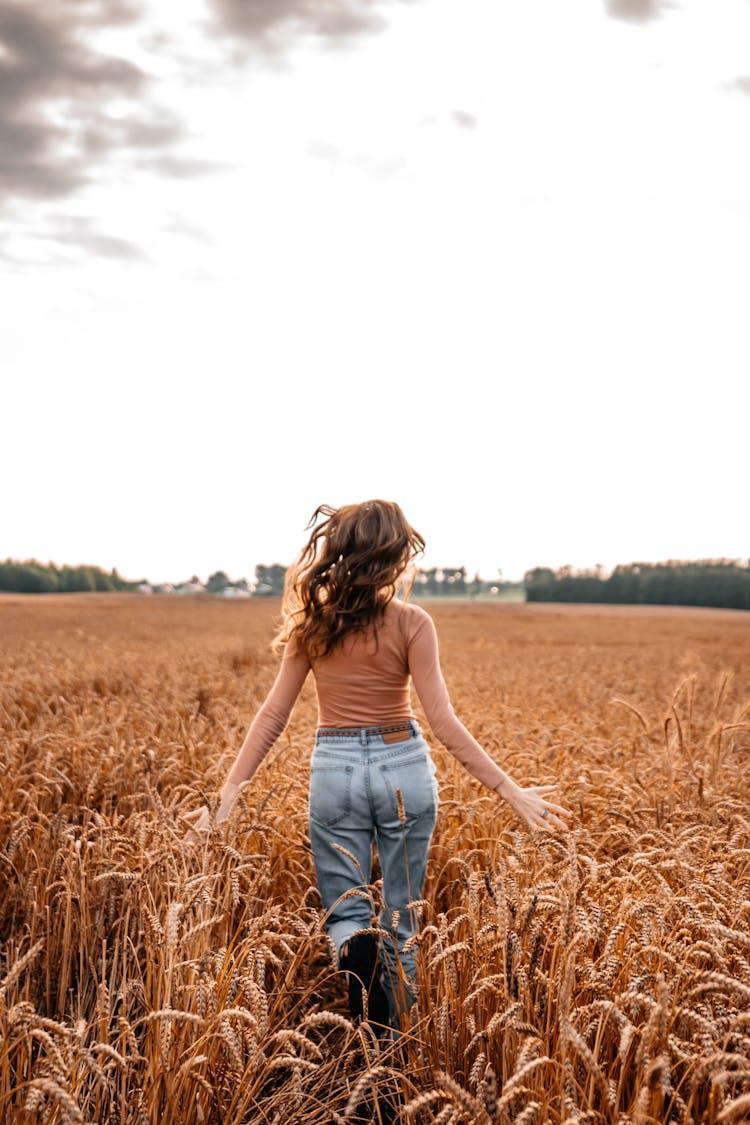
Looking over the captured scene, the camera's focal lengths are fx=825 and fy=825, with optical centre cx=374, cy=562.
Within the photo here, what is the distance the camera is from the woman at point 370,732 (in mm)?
3129

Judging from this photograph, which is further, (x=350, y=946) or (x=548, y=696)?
(x=548, y=696)

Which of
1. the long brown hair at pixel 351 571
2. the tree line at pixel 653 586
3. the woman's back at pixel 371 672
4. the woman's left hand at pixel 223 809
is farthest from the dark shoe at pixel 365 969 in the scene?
the tree line at pixel 653 586

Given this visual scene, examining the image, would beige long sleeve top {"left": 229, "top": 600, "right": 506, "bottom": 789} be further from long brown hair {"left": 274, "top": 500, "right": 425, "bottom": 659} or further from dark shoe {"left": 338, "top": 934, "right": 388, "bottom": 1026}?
dark shoe {"left": 338, "top": 934, "right": 388, "bottom": 1026}

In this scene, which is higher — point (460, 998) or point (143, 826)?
point (143, 826)

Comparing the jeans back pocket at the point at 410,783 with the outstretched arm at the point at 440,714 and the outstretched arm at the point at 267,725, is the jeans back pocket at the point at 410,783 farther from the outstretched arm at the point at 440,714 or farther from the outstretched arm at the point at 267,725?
the outstretched arm at the point at 267,725

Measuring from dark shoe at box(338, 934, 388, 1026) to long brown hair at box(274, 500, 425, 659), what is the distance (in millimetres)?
1055

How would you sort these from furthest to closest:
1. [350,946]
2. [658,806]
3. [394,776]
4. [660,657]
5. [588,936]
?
[660,657], [658,806], [394,776], [350,946], [588,936]

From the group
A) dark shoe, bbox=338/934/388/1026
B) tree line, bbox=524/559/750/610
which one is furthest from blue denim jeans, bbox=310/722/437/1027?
tree line, bbox=524/559/750/610

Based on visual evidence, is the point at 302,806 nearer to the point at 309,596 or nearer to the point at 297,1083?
the point at 309,596

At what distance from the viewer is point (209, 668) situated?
12.4 meters

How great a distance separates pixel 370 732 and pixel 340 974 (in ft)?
3.83

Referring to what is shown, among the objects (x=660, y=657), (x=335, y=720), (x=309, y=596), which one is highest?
(x=309, y=596)

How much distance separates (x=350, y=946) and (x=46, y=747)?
351cm

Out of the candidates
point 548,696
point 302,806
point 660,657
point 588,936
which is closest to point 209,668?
point 548,696
